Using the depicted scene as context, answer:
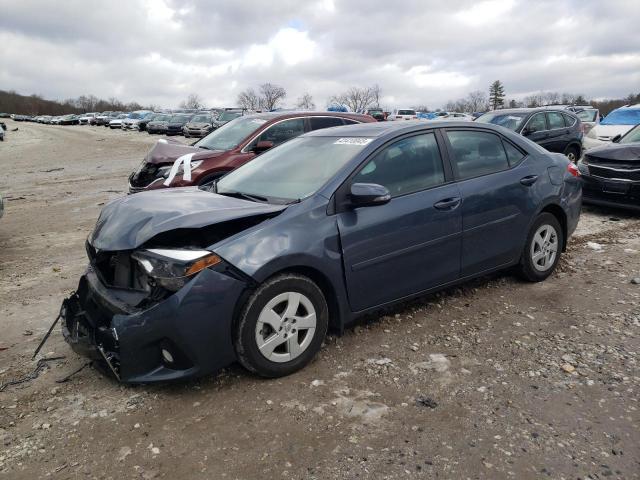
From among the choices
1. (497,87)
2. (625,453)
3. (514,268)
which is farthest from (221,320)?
(497,87)

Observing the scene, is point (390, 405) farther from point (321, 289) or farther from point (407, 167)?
point (407, 167)

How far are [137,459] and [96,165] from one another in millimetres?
17216

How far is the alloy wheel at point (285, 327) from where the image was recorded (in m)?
3.21

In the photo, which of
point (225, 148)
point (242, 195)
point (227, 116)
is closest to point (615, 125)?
point (225, 148)

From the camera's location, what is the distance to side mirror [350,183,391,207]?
3.48 metres

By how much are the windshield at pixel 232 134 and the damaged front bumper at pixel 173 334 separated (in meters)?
5.03

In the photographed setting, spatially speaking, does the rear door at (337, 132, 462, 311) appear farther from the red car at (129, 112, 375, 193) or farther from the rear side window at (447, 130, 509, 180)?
the red car at (129, 112, 375, 193)

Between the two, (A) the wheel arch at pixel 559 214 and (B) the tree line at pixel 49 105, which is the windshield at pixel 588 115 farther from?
(B) the tree line at pixel 49 105

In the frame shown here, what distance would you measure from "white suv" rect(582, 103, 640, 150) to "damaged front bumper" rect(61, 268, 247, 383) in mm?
11910

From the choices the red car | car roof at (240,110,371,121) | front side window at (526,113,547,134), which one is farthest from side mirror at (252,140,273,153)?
front side window at (526,113,547,134)

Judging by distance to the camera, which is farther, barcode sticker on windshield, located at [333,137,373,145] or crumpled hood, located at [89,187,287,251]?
barcode sticker on windshield, located at [333,137,373,145]

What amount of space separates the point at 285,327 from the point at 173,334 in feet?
2.26

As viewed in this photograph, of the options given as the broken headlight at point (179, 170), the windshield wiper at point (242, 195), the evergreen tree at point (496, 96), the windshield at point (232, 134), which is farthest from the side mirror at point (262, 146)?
the evergreen tree at point (496, 96)

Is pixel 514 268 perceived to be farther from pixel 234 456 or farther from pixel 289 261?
pixel 234 456
